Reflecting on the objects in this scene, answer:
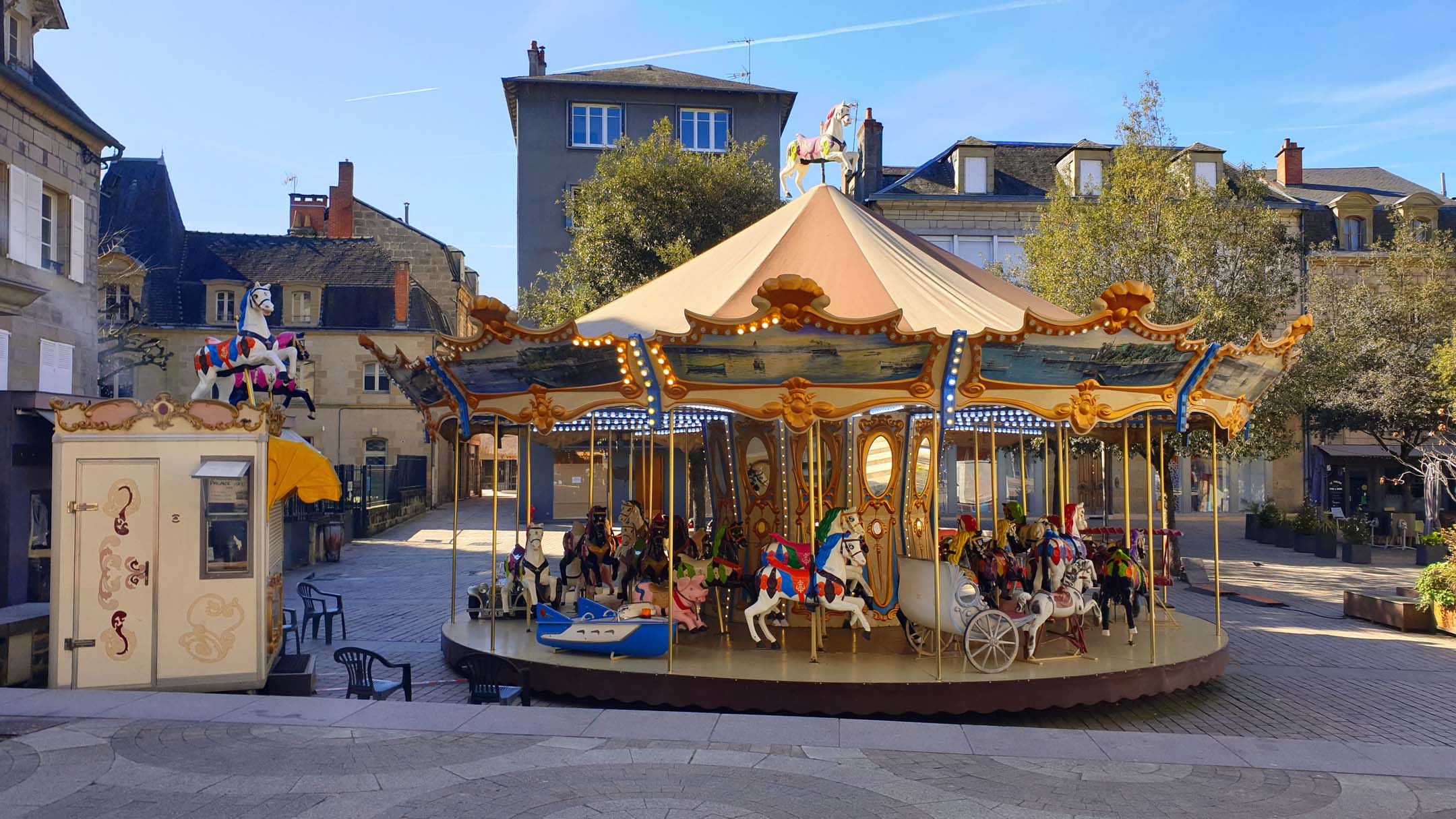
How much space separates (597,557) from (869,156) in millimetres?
Answer: 25341

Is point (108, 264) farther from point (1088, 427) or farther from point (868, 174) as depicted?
point (1088, 427)

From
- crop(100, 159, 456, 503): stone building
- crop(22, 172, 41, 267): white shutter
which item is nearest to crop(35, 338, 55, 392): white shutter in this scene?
crop(22, 172, 41, 267): white shutter

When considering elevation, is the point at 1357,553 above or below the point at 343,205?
below

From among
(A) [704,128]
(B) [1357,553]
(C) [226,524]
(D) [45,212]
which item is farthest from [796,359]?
(A) [704,128]

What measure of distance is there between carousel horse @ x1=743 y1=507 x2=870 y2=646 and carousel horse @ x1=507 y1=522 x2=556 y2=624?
342 centimetres

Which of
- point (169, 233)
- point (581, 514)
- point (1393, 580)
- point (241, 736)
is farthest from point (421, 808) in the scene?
point (169, 233)

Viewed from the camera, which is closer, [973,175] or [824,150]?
[824,150]

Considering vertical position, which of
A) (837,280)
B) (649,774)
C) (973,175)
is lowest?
(649,774)

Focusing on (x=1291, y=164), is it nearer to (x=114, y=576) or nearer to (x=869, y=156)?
(x=869, y=156)

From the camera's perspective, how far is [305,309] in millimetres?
38531

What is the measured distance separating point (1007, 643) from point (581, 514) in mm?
26248

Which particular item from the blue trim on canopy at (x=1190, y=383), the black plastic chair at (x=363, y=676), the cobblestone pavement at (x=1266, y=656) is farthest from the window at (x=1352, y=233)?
the black plastic chair at (x=363, y=676)

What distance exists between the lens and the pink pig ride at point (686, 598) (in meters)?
11.1

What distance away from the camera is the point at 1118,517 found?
35.5m
